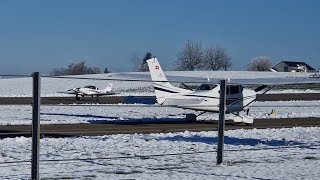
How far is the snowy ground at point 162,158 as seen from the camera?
901 centimetres

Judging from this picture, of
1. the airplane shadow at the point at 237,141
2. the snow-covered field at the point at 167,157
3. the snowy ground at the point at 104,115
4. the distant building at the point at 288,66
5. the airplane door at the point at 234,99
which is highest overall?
the distant building at the point at 288,66

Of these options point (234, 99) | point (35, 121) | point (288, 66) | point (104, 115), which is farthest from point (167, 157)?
point (288, 66)

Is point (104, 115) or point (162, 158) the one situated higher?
point (162, 158)

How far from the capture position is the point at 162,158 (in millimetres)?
11086

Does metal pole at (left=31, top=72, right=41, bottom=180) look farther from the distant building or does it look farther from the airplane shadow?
the distant building

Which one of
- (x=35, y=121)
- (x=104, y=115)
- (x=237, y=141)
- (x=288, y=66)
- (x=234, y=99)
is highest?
(x=288, y=66)

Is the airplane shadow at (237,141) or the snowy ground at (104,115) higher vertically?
the airplane shadow at (237,141)

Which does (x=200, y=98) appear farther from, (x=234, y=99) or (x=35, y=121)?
(x=35, y=121)

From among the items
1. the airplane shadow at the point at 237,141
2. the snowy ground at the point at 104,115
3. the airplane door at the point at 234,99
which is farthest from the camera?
the airplane door at the point at 234,99

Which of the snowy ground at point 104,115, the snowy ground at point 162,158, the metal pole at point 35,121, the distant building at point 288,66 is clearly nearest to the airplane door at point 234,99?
the snowy ground at point 104,115

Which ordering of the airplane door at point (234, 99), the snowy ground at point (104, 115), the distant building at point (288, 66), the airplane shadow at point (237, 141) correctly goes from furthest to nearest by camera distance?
the distant building at point (288, 66) < the airplane door at point (234, 99) < the snowy ground at point (104, 115) < the airplane shadow at point (237, 141)

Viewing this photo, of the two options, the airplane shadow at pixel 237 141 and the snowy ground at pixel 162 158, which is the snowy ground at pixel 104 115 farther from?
the snowy ground at pixel 162 158

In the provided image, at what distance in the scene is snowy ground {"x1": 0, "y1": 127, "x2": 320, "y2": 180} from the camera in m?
9.01

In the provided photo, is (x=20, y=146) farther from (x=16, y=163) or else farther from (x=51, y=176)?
(x=51, y=176)
